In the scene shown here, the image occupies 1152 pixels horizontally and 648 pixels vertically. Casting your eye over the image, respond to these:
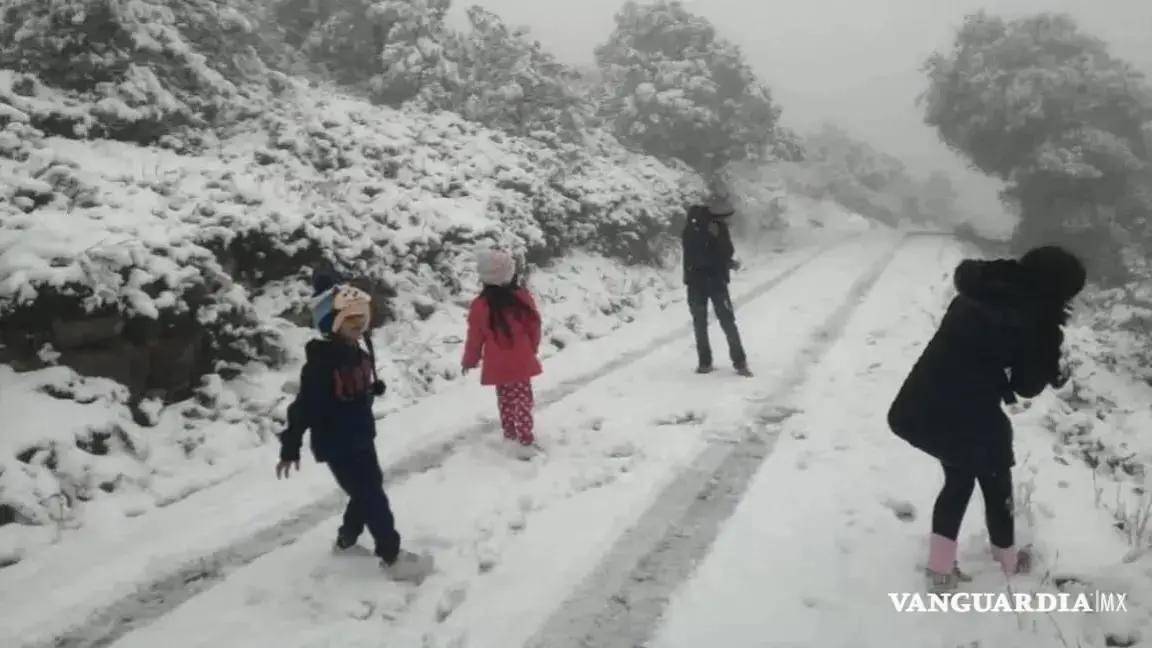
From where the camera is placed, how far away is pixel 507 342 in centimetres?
638

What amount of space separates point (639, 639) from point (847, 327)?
28.5 ft

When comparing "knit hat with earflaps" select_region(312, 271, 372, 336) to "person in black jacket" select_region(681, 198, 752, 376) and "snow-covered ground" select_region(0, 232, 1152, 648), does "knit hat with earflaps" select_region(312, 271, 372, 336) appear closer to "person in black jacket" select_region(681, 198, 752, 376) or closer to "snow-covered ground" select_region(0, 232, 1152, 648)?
"snow-covered ground" select_region(0, 232, 1152, 648)

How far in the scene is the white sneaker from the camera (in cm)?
427

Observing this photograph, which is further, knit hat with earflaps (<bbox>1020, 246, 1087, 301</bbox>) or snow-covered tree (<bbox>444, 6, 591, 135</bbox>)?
snow-covered tree (<bbox>444, 6, 591, 135</bbox>)

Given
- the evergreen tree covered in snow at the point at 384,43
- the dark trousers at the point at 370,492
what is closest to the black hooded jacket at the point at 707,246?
the dark trousers at the point at 370,492

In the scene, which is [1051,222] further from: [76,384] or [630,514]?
[76,384]

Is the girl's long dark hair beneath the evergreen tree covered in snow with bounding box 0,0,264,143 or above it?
beneath

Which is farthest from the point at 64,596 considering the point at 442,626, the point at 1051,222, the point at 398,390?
the point at 1051,222

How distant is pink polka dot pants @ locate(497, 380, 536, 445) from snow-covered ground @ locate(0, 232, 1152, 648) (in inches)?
10.9

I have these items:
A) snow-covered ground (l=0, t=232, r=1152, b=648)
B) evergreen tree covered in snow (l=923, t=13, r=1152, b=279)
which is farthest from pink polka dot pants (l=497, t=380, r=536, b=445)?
evergreen tree covered in snow (l=923, t=13, r=1152, b=279)

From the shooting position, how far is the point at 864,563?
4391mm

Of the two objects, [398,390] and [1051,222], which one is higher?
→ [398,390]

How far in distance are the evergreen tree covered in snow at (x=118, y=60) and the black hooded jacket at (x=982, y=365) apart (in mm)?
10205

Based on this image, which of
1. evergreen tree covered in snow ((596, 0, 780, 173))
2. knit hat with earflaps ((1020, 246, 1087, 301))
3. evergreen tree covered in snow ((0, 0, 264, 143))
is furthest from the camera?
evergreen tree covered in snow ((596, 0, 780, 173))
